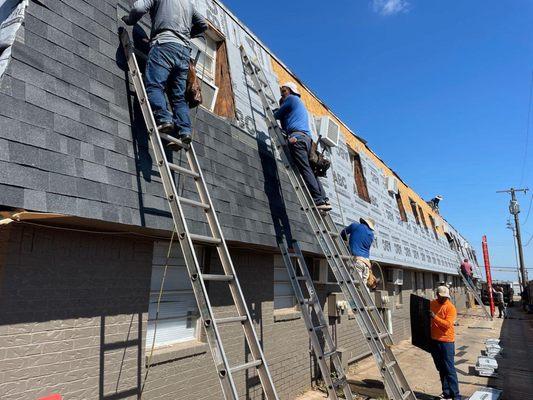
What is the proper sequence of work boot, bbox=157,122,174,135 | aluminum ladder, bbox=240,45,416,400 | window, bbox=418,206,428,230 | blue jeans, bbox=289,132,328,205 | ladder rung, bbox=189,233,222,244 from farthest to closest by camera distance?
window, bbox=418,206,428,230, blue jeans, bbox=289,132,328,205, aluminum ladder, bbox=240,45,416,400, work boot, bbox=157,122,174,135, ladder rung, bbox=189,233,222,244

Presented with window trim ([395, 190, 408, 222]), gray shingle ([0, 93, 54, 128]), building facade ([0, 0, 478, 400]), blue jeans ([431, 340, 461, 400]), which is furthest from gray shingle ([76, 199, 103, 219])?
window trim ([395, 190, 408, 222])

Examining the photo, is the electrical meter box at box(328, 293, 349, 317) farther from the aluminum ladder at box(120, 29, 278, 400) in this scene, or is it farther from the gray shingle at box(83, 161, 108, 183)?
the gray shingle at box(83, 161, 108, 183)

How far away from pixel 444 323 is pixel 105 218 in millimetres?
6314

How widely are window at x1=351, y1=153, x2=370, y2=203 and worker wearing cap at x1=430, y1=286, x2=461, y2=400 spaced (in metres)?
4.90

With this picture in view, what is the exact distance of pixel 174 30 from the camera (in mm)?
4016

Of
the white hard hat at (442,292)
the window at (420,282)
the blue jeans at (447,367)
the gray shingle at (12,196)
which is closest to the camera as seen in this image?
the gray shingle at (12,196)

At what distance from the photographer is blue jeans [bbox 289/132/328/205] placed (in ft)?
17.9

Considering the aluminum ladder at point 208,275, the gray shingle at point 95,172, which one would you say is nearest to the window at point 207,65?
the aluminum ladder at point 208,275

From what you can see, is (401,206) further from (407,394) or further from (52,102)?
(52,102)

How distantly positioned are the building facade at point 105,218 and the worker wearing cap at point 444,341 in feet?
9.23

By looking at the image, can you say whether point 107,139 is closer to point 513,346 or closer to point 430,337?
point 430,337

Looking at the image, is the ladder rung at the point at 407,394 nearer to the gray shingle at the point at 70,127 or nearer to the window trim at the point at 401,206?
the gray shingle at the point at 70,127

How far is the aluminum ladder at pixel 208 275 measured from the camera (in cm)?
259

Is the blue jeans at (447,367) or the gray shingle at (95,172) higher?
the gray shingle at (95,172)
